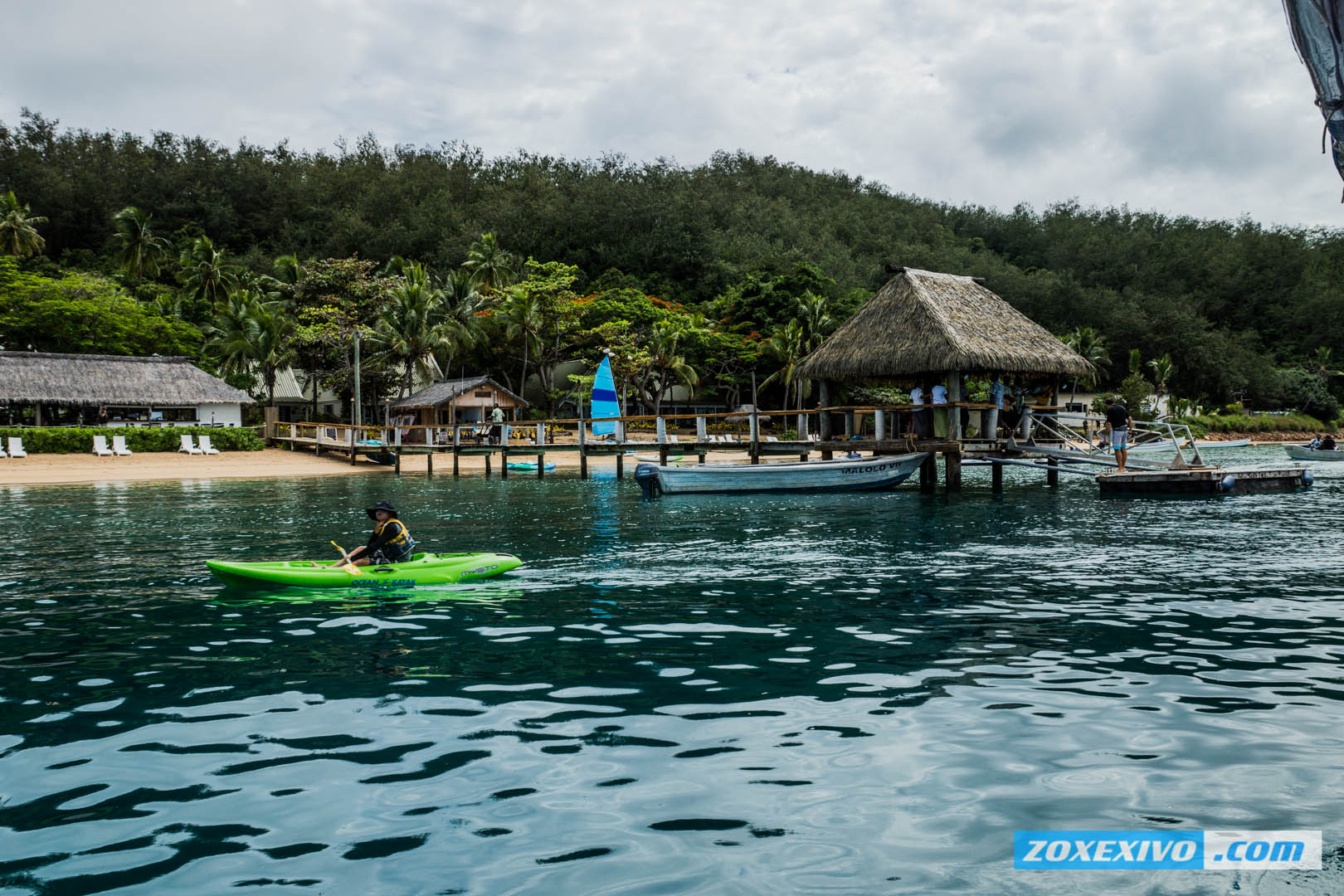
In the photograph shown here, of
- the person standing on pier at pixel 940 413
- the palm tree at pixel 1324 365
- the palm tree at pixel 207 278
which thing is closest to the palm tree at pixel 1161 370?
the palm tree at pixel 1324 365

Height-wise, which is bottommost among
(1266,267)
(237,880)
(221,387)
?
(237,880)

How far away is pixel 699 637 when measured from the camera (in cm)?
864

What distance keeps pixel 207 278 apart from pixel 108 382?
13.1 m

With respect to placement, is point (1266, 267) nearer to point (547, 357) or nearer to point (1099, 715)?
point (547, 357)

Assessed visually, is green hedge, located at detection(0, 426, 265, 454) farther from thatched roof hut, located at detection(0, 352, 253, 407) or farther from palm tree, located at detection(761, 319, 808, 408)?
palm tree, located at detection(761, 319, 808, 408)

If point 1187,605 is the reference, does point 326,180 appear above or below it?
Answer: above

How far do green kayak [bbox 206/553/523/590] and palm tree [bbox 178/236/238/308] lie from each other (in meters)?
48.1

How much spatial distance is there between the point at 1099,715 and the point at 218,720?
234 inches

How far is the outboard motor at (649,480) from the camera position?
23.8m

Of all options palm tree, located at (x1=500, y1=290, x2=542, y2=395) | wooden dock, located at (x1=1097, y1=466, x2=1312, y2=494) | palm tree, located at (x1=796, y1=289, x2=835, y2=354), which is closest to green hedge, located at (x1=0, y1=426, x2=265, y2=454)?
palm tree, located at (x1=500, y1=290, x2=542, y2=395)

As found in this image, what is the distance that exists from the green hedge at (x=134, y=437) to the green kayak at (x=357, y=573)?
31942 millimetres

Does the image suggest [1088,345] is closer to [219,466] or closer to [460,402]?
[460,402]

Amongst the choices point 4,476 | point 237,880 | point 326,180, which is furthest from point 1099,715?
point 326,180

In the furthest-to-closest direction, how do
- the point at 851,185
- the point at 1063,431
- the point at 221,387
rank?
the point at 851,185 → the point at 221,387 → the point at 1063,431
